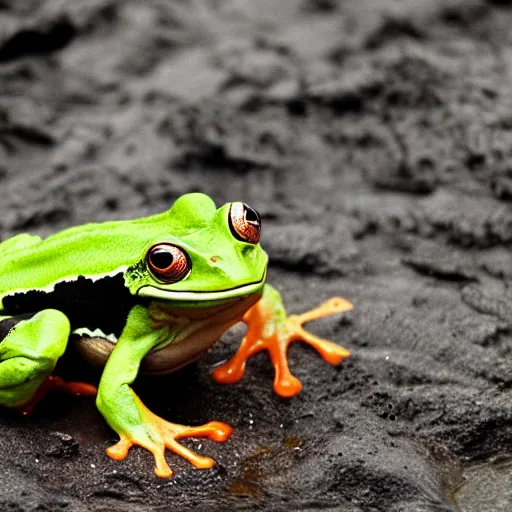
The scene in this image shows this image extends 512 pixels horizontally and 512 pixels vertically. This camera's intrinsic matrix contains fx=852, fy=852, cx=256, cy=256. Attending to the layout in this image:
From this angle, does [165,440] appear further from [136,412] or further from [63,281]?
[63,281]

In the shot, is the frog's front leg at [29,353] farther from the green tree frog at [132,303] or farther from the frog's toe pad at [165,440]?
the frog's toe pad at [165,440]

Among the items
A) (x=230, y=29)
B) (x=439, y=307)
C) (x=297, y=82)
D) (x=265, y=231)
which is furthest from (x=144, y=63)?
(x=439, y=307)

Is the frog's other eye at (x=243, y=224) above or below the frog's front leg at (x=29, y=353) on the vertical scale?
above

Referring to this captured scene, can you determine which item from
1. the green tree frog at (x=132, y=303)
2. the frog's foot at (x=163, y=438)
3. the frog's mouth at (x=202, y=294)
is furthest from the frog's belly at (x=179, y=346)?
the frog's foot at (x=163, y=438)

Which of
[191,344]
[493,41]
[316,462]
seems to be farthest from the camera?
[493,41]

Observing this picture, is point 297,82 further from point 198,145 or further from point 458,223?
point 458,223

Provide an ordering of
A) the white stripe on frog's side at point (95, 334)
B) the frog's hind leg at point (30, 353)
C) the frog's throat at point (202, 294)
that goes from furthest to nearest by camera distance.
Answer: the white stripe on frog's side at point (95, 334), the frog's hind leg at point (30, 353), the frog's throat at point (202, 294)
